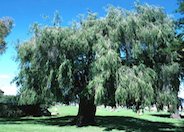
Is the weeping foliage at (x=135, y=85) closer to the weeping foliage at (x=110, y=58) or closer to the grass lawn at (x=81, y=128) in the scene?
the weeping foliage at (x=110, y=58)

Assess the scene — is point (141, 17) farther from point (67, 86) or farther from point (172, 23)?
point (67, 86)

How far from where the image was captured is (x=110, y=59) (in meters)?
20.5

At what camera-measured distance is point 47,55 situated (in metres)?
22.0

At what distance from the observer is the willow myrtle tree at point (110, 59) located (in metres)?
20.6

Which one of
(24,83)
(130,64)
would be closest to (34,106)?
(24,83)

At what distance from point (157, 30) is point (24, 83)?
10119 mm

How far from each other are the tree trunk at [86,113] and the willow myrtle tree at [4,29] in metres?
19.4

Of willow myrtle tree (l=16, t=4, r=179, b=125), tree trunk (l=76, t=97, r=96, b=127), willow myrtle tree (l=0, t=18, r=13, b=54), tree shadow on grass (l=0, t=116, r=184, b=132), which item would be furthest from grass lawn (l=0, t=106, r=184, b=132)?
willow myrtle tree (l=0, t=18, r=13, b=54)

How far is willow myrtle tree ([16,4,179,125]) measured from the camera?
20594mm

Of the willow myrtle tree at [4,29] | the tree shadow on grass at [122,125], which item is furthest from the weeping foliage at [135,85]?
the willow myrtle tree at [4,29]

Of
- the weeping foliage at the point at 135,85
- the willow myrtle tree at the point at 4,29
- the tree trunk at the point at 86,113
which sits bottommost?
the tree trunk at the point at 86,113

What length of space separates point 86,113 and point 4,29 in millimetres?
20962

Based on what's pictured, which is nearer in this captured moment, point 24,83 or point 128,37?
point 128,37

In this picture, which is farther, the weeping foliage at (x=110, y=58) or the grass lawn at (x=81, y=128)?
the weeping foliage at (x=110, y=58)
